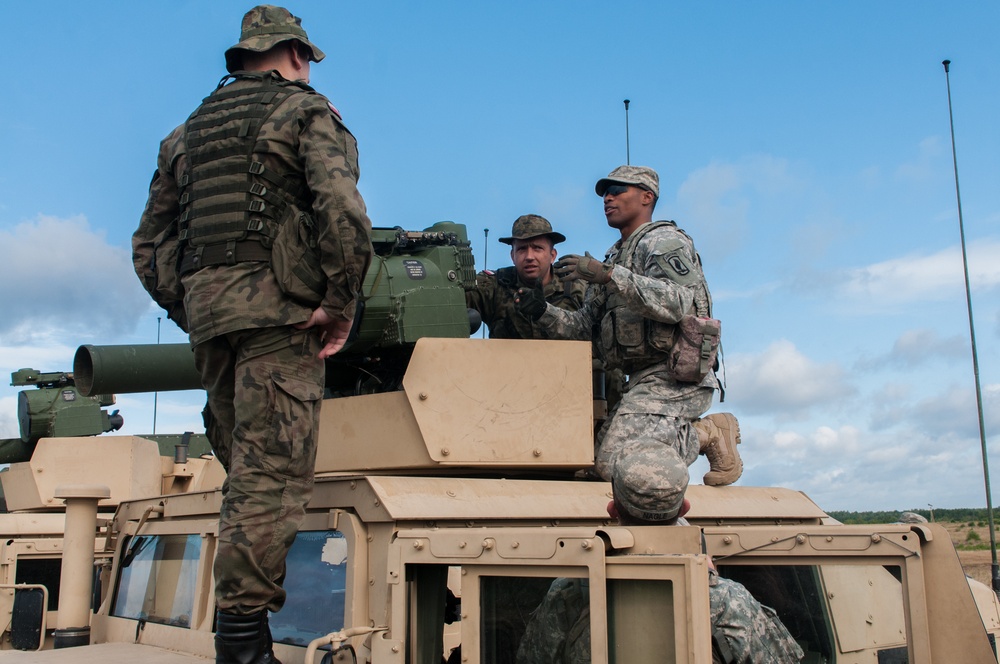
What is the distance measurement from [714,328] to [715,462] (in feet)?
2.03

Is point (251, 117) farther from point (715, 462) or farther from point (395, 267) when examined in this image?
point (715, 462)

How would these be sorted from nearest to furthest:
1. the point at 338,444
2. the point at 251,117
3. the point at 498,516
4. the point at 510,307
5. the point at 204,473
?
the point at 251,117 < the point at 498,516 < the point at 338,444 < the point at 510,307 < the point at 204,473

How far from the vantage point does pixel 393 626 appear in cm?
312

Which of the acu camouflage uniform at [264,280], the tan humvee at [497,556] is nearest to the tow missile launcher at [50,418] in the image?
the tan humvee at [497,556]

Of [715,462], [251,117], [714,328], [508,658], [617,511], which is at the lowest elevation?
[508,658]

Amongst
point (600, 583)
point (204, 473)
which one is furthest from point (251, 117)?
point (204, 473)

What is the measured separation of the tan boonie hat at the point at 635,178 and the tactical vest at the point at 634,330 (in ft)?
0.76

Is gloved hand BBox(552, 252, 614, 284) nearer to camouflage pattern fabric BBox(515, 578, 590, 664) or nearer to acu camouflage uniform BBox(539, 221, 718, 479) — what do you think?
acu camouflage uniform BBox(539, 221, 718, 479)

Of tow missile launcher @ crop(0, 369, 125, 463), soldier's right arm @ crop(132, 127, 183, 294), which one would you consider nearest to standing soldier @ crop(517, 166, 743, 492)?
soldier's right arm @ crop(132, 127, 183, 294)

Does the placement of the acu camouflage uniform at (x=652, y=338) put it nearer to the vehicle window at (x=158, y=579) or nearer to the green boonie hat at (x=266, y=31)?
the green boonie hat at (x=266, y=31)

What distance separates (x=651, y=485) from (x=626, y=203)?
2079 mm

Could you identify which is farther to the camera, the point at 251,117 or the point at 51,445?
the point at 51,445

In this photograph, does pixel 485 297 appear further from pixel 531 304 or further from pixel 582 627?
pixel 582 627

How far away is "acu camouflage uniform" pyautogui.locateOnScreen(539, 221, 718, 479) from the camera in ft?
14.3
